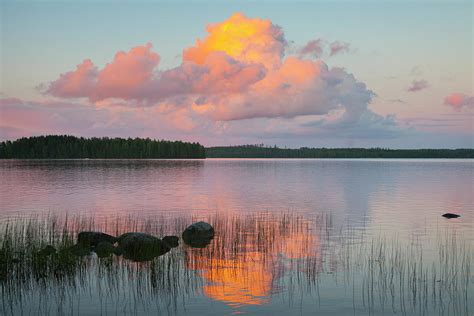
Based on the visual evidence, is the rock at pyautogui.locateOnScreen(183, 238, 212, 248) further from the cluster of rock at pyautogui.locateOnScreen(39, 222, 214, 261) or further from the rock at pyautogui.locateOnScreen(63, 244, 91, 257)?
the rock at pyautogui.locateOnScreen(63, 244, 91, 257)

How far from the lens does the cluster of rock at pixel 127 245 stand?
24219mm

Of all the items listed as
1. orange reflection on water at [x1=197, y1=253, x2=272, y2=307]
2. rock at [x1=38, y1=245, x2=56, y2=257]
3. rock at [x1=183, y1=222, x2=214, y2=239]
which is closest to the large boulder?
rock at [x1=38, y1=245, x2=56, y2=257]

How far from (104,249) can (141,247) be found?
198 centimetres

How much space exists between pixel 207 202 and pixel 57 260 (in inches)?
1414

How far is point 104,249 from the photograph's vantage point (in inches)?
990

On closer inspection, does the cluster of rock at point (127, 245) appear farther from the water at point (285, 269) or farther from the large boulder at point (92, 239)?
the water at point (285, 269)

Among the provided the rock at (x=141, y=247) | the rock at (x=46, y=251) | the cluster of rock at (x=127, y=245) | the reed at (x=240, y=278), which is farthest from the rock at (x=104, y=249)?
the rock at (x=46, y=251)

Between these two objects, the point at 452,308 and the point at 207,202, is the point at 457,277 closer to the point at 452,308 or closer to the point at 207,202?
the point at 452,308

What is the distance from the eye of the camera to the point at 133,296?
1812cm

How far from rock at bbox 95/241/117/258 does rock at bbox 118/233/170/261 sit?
431 mm

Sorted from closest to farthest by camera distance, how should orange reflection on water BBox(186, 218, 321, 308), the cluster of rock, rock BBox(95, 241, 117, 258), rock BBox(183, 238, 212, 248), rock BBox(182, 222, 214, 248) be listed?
orange reflection on water BBox(186, 218, 321, 308)
the cluster of rock
rock BBox(95, 241, 117, 258)
rock BBox(183, 238, 212, 248)
rock BBox(182, 222, 214, 248)

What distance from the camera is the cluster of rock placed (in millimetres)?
24219

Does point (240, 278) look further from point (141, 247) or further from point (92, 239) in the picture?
Answer: point (92, 239)

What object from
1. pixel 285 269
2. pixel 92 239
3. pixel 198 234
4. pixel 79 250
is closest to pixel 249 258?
pixel 285 269
